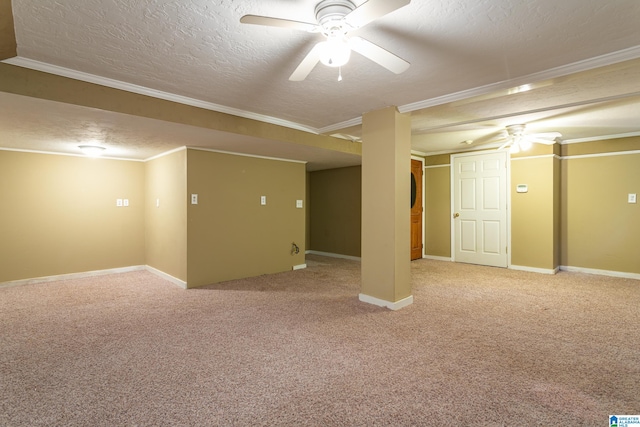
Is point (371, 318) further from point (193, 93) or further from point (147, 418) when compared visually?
point (193, 93)

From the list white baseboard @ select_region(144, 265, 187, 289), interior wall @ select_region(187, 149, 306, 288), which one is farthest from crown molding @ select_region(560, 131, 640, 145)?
white baseboard @ select_region(144, 265, 187, 289)

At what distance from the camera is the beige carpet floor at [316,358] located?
5.97 feet

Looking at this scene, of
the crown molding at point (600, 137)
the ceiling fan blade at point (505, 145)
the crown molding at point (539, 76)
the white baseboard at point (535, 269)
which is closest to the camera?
the crown molding at point (539, 76)

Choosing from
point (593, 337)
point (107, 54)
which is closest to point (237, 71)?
point (107, 54)

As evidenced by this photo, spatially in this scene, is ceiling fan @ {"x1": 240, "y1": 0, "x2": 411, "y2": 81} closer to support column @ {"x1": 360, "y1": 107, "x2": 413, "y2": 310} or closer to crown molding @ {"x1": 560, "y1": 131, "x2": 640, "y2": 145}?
support column @ {"x1": 360, "y1": 107, "x2": 413, "y2": 310}

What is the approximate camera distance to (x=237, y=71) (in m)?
2.64

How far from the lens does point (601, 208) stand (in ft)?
16.8

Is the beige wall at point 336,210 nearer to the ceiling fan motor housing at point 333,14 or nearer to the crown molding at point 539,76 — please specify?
the crown molding at point 539,76

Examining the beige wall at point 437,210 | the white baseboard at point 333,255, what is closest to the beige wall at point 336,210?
the white baseboard at point 333,255

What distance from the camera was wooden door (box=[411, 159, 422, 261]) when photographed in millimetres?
6695

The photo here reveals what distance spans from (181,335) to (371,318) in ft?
5.89

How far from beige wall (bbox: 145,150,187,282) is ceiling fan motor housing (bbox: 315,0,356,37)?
3244 millimetres

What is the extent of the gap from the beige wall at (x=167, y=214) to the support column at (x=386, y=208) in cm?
255

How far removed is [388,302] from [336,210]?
150 inches
